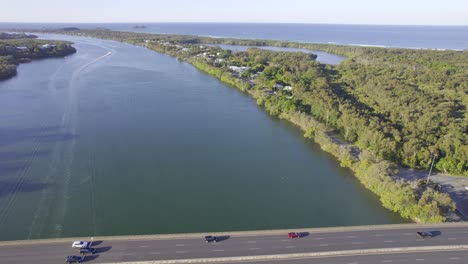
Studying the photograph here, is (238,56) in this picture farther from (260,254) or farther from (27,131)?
(260,254)

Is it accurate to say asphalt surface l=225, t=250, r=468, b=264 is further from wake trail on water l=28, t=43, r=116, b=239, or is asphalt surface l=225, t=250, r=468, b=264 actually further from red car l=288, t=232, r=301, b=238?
wake trail on water l=28, t=43, r=116, b=239

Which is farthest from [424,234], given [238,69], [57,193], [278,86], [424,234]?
[238,69]

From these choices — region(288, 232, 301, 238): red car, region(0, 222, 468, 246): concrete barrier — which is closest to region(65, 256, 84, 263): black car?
region(0, 222, 468, 246): concrete barrier

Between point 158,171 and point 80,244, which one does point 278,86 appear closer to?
point 158,171

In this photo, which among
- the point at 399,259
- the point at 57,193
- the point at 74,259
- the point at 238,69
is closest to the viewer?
the point at 74,259

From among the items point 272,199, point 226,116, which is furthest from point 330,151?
point 226,116

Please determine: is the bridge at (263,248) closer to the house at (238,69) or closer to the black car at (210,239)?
the black car at (210,239)
